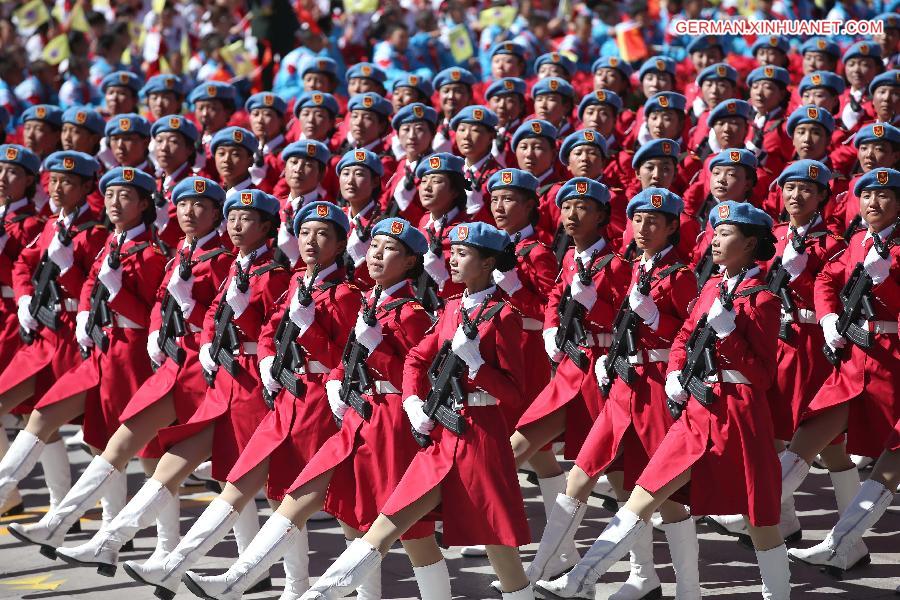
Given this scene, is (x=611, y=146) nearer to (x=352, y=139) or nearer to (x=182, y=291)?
(x=352, y=139)

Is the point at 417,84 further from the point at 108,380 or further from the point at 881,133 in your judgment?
the point at 108,380

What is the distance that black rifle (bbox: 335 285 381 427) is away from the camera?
7012mm

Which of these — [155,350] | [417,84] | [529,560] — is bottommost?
[529,560]

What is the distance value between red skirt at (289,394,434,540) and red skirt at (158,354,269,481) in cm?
80

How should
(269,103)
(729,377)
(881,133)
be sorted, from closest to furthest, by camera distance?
(729,377) < (881,133) < (269,103)

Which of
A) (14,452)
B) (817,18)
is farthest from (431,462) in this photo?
(817,18)

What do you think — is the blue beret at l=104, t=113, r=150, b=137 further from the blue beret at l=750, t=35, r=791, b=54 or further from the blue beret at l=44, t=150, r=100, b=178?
the blue beret at l=750, t=35, r=791, b=54

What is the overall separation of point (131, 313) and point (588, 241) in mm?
2506

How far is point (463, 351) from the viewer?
21.6 ft

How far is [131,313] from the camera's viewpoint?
8617 mm

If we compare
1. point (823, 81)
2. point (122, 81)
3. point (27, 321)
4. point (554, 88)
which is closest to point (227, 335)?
point (27, 321)

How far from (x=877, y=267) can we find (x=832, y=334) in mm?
394

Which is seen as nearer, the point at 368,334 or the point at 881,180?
the point at 368,334

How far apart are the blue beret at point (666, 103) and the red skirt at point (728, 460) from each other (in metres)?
4.32
